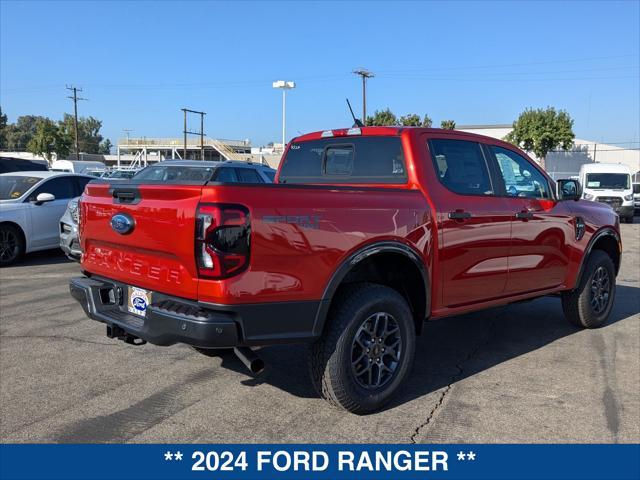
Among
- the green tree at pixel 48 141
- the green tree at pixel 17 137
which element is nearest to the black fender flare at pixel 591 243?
the green tree at pixel 48 141

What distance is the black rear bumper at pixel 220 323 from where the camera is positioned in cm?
301

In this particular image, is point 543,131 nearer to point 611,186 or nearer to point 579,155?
point 579,155

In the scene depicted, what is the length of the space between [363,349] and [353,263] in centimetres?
63

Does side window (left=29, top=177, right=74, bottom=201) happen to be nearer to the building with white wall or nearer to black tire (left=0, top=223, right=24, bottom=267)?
black tire (left=0, top=223, right=24, bottom=267)

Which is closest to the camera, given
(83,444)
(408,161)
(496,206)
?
(83,444)

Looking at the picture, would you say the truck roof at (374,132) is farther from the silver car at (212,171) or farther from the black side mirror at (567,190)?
the silver car at (212,171)

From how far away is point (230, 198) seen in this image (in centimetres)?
296

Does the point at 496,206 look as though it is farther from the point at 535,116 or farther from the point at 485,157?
the point at 535,116

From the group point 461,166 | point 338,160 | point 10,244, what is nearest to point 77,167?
point 10,244

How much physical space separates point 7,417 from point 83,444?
74 centimetres

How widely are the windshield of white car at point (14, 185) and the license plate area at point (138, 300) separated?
7.59 metres

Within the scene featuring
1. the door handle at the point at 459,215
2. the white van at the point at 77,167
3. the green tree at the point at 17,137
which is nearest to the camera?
the door handle at the point at 459,215

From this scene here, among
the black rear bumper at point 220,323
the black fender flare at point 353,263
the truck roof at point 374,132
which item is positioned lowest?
the black rear bumper at point 220,323

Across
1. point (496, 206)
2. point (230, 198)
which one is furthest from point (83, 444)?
point (496, 206)
